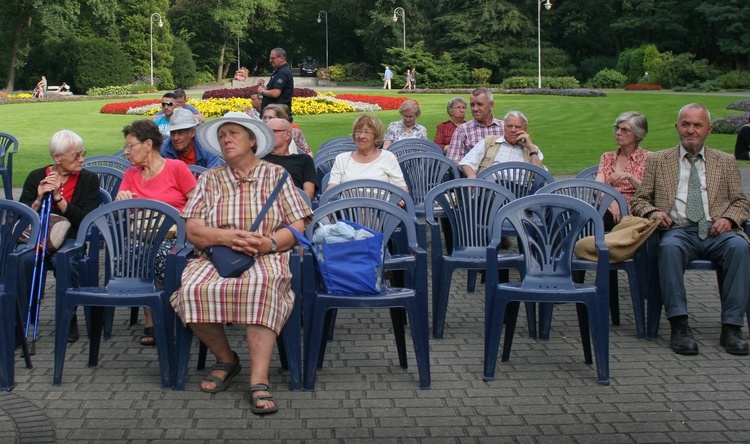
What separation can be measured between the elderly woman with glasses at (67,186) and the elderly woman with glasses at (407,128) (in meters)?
5.21

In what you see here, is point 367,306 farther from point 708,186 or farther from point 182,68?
point 182,68

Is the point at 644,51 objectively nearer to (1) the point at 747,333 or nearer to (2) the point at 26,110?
(2) the point at 26,110

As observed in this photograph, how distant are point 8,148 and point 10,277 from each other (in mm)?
8316

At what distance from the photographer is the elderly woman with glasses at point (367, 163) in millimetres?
8195

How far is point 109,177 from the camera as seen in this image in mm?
8359

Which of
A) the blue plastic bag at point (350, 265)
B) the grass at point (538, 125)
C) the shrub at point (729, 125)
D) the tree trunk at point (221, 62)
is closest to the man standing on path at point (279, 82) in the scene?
the grass at point (538, 125)

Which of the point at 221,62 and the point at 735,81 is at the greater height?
the point at 221,62

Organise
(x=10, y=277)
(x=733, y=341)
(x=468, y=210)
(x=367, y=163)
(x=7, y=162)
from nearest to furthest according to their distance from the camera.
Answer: (x=10, y=277) → (x=733, y=341) → (x=468, y=210) → (x=367, y=163) → (x=7, y=162)

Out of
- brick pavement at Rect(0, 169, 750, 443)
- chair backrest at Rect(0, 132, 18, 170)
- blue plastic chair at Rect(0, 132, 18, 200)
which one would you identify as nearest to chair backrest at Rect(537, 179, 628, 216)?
brick pavement at Rect(0, 169, 750, 443)

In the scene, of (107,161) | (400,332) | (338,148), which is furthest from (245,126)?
(338,148)

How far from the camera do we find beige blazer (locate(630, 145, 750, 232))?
6.96m

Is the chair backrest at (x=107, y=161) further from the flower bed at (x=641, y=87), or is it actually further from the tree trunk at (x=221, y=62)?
the tree trunk at (x=221, y=62)

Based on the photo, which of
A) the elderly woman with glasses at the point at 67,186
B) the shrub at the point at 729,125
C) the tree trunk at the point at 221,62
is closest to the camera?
the elderly woman with glasses at the point at 67,186

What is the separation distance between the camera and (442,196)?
759 cm
